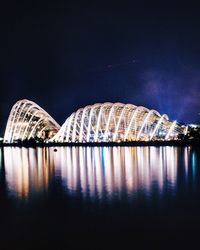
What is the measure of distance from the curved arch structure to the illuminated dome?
15.3 m

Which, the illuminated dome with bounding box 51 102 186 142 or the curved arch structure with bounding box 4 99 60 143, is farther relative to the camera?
the curved arch structure with bounding box 4 99 60 143

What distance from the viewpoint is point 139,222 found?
13.0 meters

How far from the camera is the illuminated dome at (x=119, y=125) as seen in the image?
238 ft

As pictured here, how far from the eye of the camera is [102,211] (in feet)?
48.1

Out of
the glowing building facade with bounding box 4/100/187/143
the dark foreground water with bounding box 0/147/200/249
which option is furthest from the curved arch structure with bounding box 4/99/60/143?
the dark foreground water with bounding box 0/147/200/249

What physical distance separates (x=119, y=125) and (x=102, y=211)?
58480 millimetres

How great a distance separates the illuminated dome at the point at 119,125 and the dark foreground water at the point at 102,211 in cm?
4765

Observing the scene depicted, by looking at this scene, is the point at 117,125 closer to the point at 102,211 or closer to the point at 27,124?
the point at 27,124

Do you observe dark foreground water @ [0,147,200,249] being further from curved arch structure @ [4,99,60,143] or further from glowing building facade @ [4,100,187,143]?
curved arch structure @ [4,99,60,143]

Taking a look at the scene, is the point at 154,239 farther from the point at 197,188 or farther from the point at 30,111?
the point at 30,111

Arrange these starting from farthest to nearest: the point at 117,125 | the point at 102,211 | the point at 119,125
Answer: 1. the point at 119,125
2. the point at 117,125
3. the point at 102,211

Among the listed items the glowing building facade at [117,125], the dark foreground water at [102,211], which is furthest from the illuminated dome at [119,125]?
the dark foreground water at [102,211]

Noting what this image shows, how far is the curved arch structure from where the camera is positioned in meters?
89.9

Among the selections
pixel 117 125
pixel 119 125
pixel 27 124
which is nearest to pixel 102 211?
pixel 117 125
